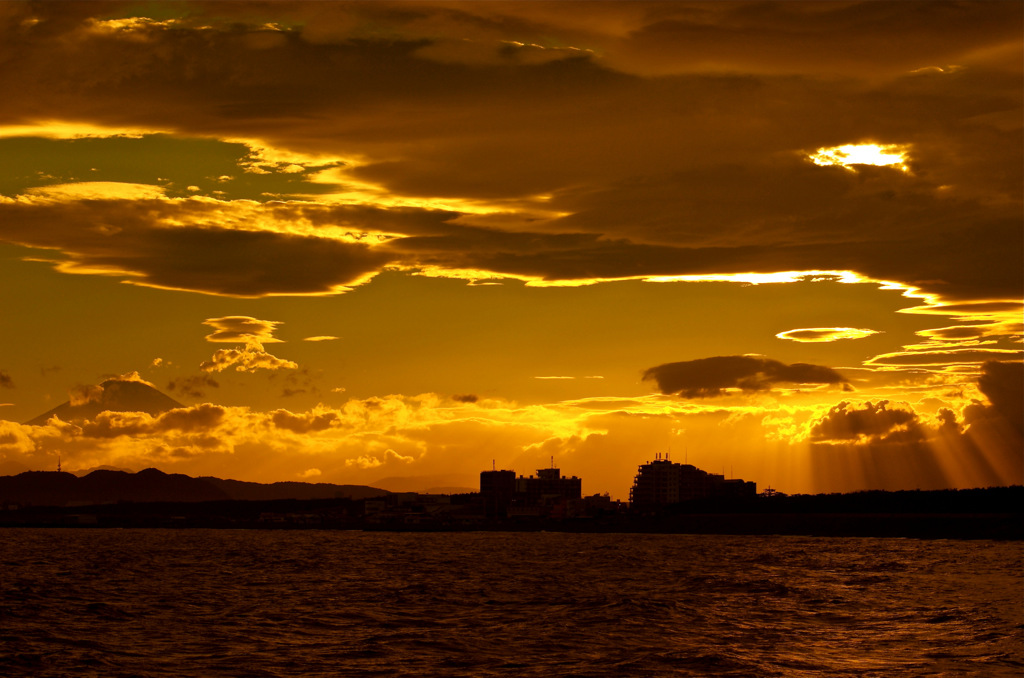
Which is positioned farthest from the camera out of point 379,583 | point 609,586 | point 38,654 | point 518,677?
point 379,583

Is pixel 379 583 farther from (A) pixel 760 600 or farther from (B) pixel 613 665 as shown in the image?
(B) pixel 613 665

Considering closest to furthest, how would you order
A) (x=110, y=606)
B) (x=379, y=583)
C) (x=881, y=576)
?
(x=110, y=606) → (x=379, y=583) → (x=881, y=576)

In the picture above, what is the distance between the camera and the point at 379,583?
310 feet

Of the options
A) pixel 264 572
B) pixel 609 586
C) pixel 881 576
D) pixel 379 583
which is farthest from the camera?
pixel 264 572

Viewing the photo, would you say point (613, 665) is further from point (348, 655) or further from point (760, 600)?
point (760, 600)

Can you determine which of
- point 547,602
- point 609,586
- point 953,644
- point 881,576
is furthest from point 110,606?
point 881,576

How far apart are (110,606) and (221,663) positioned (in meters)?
29.4

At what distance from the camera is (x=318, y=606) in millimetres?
72688

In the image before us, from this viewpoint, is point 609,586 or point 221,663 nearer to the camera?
point 221,663

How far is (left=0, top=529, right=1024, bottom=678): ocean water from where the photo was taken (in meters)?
46.9

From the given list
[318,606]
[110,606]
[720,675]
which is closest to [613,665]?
[720,675]

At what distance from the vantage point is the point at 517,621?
62562mm

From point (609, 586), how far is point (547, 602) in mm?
15563

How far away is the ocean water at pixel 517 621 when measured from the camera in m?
46.9
